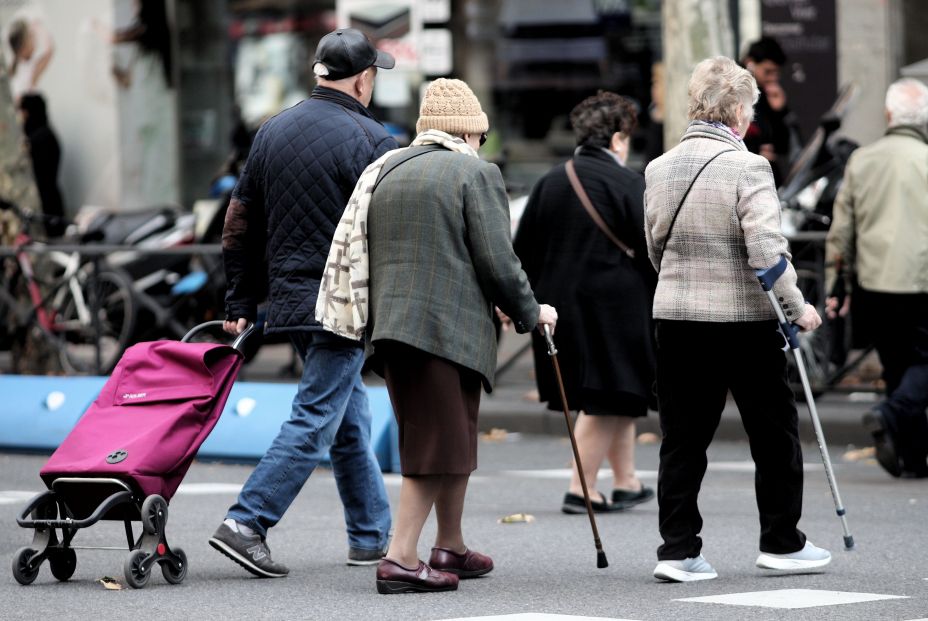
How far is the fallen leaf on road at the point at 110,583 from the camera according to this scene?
6446mm

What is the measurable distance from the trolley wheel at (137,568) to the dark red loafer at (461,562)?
0.97 m

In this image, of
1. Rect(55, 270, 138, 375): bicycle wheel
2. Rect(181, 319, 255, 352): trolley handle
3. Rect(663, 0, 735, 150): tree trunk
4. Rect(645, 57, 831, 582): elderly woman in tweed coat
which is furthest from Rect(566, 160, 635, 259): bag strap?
Rect(55, 270, 138, 375): bicycle wheel

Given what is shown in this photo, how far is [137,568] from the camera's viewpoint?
6.37 m

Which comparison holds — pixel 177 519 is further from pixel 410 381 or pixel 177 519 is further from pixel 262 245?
pixel 410 381

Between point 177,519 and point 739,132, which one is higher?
point 739,132

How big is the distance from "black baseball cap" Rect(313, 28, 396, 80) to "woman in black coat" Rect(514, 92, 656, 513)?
1.67m

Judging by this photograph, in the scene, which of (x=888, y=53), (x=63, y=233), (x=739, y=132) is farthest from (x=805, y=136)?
(x=739, y=132)

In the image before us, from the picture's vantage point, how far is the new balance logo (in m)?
6.54

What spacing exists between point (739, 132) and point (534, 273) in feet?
6.70

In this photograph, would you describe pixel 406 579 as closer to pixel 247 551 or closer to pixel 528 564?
pixel 247 551

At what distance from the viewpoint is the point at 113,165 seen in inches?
786

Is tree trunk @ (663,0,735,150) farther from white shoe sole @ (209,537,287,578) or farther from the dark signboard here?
white shoe sole @ (209,537,287,578)

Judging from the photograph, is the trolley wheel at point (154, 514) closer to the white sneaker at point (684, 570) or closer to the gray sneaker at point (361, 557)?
the gray sneaker at point (361, 557)

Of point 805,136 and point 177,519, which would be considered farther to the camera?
point 805,136
